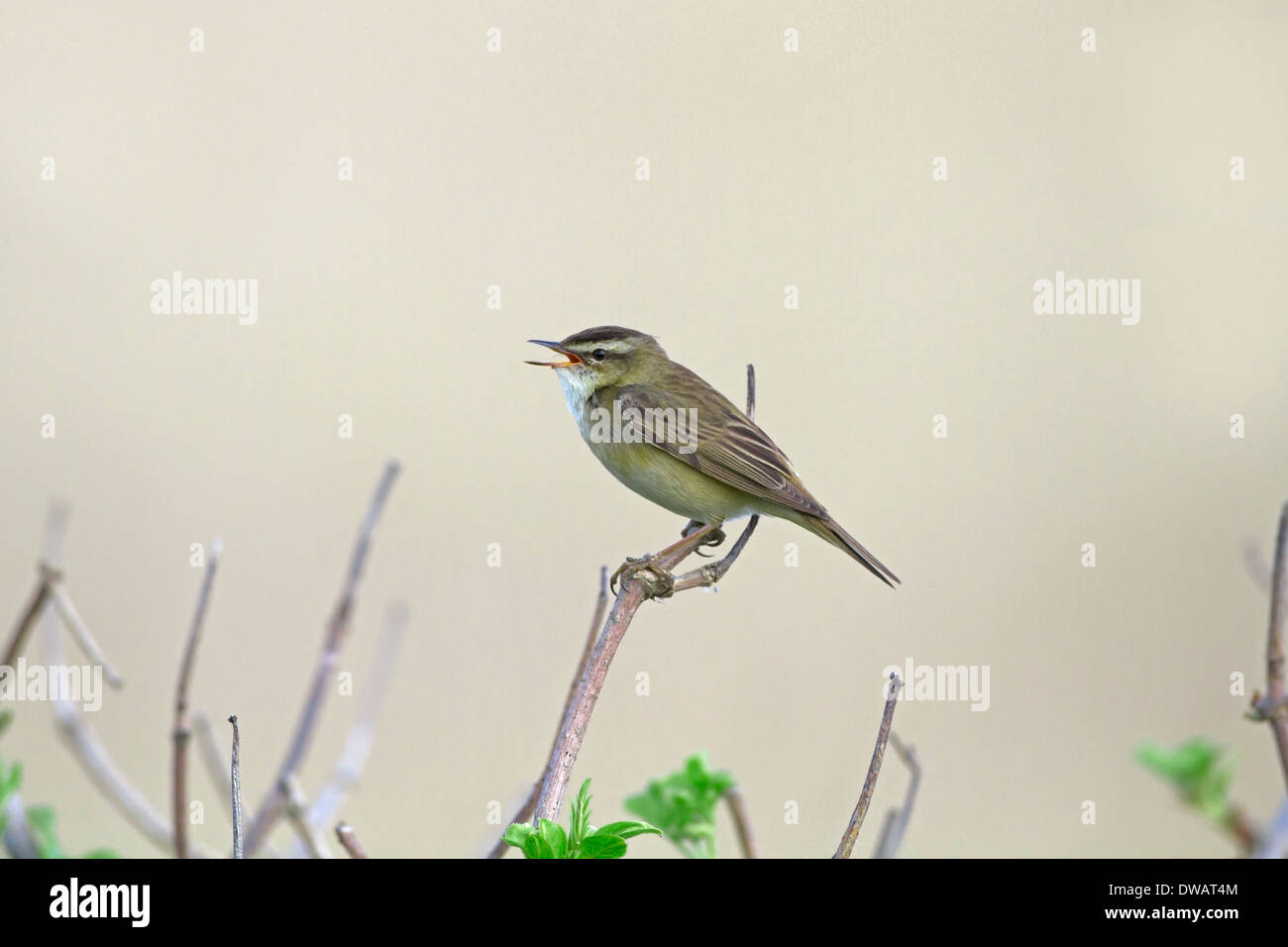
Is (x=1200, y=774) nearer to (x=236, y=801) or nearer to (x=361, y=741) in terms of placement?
(x=236, y=801)

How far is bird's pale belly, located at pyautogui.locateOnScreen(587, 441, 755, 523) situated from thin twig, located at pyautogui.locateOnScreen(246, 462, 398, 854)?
7.22ft

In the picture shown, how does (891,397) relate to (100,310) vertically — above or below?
below

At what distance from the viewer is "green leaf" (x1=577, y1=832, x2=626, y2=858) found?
1.42m

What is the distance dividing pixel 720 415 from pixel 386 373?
5.64 meters

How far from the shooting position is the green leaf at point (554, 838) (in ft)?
4.62

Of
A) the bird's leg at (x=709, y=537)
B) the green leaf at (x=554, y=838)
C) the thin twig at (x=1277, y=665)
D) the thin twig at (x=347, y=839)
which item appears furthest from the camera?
the bird's leg at (x=709, y=537)

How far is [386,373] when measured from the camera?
10.0 m

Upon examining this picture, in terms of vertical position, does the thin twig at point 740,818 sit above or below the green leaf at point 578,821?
below

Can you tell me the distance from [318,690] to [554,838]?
85 cm

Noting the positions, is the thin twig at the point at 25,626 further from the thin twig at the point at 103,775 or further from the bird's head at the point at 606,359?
the bird's head at the point at 606,359

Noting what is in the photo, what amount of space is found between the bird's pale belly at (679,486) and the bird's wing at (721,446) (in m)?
0.05

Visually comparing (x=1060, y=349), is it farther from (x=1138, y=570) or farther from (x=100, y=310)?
(x=100, y=310)

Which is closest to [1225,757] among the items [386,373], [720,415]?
[720,415]

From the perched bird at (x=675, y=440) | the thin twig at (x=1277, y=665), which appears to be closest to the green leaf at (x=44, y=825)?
the thin twig at (x=1277, y=665)
